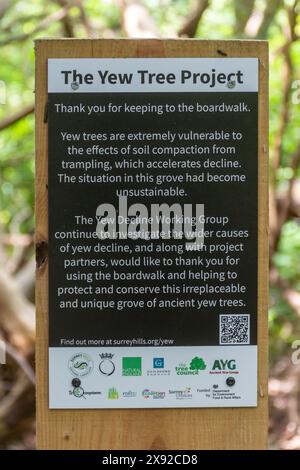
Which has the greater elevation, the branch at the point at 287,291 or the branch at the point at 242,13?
the branch at the point at 242,13

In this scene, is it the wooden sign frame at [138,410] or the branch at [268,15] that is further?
the branch at [268,15]

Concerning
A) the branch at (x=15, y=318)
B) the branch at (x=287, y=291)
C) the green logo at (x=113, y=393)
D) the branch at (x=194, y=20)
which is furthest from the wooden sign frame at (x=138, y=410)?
the branch at (x=287, y=291)

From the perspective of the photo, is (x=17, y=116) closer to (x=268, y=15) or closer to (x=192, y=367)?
(x=268, y=15)

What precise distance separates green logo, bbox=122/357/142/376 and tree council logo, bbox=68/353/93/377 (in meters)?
0.09

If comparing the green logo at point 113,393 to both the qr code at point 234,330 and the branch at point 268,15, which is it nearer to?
the qr code at point 234,330

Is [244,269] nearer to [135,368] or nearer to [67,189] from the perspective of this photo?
[135,368]

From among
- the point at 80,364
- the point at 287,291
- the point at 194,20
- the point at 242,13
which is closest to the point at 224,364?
the point at 80,364

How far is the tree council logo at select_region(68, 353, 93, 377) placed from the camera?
75.9 inches

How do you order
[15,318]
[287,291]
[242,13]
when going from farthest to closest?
[287,291] < [242,13] < [15,318]

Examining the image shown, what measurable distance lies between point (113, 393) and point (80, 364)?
0.41 ft

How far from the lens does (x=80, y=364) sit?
1931mm

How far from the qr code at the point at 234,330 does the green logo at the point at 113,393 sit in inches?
13.2

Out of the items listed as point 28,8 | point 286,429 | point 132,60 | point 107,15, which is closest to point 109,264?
point 132,60

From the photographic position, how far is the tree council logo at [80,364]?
193 centimetres
